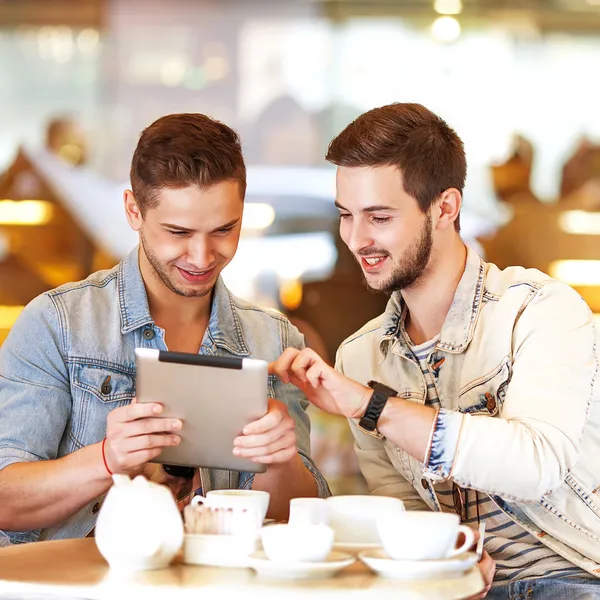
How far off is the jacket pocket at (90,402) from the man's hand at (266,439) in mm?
385

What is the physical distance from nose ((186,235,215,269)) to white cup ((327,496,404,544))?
1.96 feet

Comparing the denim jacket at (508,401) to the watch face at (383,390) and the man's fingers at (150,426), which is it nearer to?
the watch face at (383,390)

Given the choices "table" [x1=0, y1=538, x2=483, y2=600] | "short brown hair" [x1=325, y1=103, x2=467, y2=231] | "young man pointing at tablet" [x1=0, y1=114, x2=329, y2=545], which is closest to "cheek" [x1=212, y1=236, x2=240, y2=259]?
"young man pointing at tablet" [x1=0, y1=114, x2=329, y2=545]

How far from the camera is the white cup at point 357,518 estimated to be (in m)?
1.49

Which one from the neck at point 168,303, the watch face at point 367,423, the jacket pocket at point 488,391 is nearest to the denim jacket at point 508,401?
the jacket pocket at point 488,391

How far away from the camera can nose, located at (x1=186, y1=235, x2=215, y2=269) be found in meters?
1.92

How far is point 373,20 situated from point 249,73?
65 centimetres

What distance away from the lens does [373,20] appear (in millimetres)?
4984

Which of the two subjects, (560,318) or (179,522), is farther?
(560,318)

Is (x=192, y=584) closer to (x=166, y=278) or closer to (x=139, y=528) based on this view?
(x=139, y=528)

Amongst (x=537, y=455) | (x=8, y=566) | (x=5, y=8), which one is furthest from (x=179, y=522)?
(x=5, y=8)

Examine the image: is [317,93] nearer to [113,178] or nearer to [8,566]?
[113,178]

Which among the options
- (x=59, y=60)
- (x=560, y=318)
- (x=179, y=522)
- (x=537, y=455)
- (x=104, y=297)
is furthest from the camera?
(x=59, y=60)

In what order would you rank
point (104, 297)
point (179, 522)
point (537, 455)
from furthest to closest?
point (104, 297) < point (537, 455) < point (179, 522)
